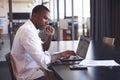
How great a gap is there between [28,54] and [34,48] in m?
0.16

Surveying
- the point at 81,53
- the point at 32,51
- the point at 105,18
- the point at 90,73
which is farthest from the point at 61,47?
the point at 105,18

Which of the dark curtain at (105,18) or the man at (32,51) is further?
the dark curtain at (105,18)

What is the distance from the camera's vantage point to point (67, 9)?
30.5 ft

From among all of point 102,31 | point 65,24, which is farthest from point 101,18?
point 65,24

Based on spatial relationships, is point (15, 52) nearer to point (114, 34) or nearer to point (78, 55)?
point (78, 55)

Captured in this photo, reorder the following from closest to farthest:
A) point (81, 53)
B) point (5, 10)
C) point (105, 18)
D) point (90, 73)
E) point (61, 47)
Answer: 1. point (90, 73)
2. point (81, 53)
3. point (61, 47)
4. point (105, 18)
5. point (5, 10)

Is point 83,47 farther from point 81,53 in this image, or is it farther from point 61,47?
point 61,47

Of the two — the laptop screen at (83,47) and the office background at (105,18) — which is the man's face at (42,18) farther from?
the office background at (105,18)

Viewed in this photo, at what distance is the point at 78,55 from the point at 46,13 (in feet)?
1.73

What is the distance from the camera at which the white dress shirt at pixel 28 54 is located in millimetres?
2251

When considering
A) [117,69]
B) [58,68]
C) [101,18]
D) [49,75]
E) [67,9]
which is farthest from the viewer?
[67,9]

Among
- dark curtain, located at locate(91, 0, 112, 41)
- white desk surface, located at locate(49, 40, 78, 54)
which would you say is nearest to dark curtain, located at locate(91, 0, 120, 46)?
dark curtain, located at locate(91, 0, 112, 41)

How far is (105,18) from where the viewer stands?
20.1ft

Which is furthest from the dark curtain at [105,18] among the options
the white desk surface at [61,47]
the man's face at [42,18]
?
the man's face at [42,18]
